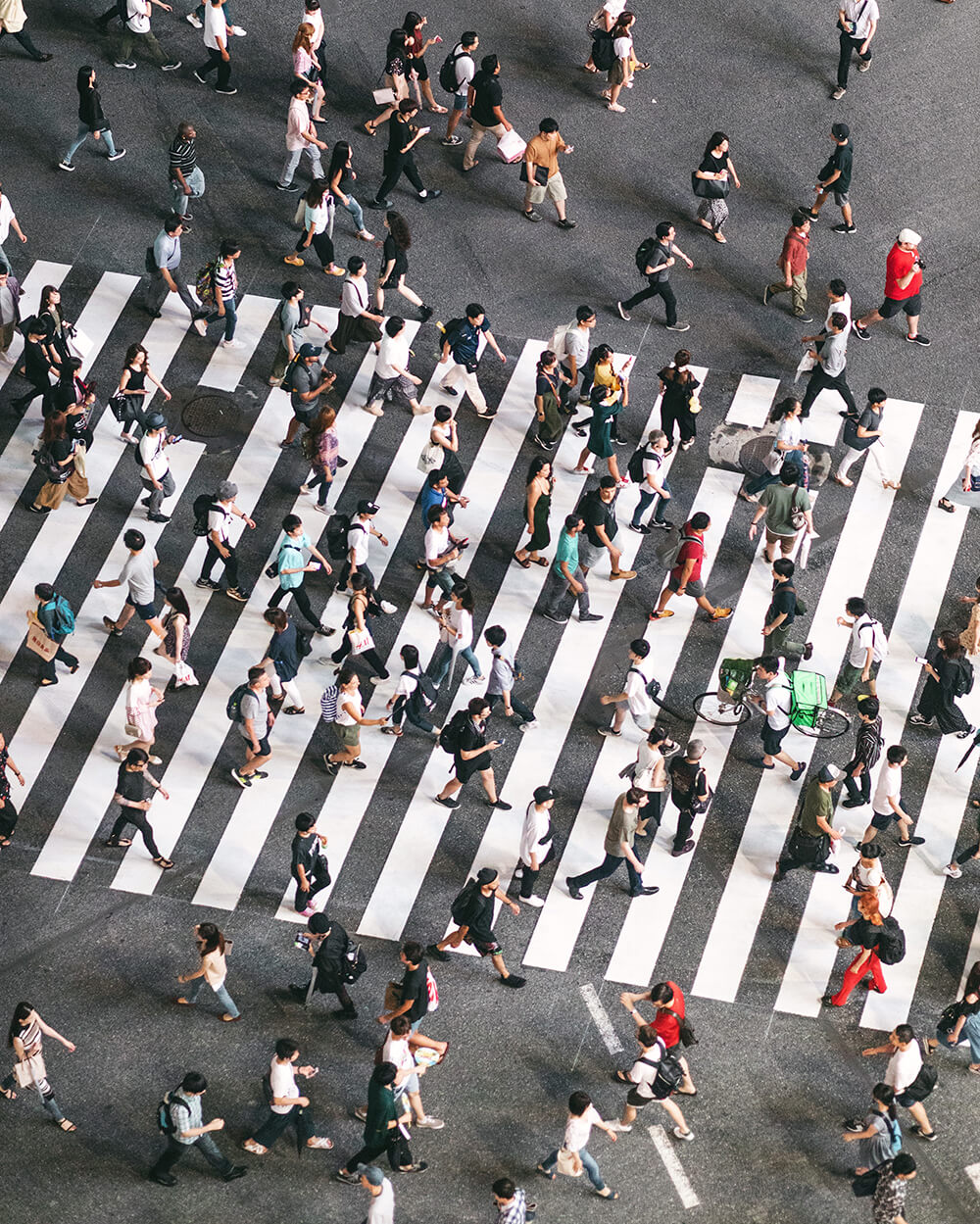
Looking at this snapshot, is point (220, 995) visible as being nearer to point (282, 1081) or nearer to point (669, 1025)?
point (282, 1081)

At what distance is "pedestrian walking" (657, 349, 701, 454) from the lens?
2648 cm

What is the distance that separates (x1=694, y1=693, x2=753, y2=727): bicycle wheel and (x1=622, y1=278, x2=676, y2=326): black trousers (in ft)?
19.9

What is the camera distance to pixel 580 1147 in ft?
68.6

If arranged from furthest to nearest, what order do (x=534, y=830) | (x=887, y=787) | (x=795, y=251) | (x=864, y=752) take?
(x=795, y=251) < (x=864, y=752) < (x=887, y=787) < (x=534, y=830)

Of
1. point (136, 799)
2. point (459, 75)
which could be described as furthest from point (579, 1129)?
point (459, 75)

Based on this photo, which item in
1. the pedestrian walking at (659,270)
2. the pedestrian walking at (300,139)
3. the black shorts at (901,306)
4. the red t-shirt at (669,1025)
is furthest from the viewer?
the pedestrian walking at (300,139)

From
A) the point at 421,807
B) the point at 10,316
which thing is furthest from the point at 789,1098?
the point at 10,316

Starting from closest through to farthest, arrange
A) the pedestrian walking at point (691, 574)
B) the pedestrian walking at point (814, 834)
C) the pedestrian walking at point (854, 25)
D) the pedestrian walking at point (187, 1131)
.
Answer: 1. the pedestrian walking at point (187, 1131)
2. the pedestrian walking at point (814, 834)
3. the pedestrian walking at point (691, 574)
4. the pedestrian walking at point (854, 25)

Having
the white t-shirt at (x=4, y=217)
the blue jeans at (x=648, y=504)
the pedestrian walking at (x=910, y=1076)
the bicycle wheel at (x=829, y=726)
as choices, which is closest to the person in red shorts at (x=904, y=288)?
the blue jeans at (x=648, y=504)

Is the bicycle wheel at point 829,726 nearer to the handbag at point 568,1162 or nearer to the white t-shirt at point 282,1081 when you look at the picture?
the handbag at point 568,1162

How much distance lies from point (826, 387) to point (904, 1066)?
945cm

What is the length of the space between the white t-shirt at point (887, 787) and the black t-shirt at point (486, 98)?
11621 millimetres

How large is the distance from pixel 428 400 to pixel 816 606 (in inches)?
231

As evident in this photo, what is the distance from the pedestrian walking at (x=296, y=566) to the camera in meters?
24.8
